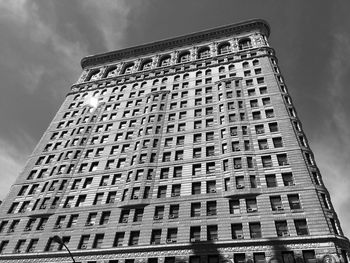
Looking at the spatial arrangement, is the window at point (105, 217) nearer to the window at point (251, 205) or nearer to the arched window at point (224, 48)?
the window at point (251, 205)

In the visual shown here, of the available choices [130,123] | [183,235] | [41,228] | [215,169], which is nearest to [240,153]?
[215,169]

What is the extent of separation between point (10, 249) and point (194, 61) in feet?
163

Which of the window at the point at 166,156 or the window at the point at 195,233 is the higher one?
the window at the point at 166,156

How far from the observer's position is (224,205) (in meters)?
35.1

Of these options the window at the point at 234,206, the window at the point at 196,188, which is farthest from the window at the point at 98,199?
the window at the point at 234,206

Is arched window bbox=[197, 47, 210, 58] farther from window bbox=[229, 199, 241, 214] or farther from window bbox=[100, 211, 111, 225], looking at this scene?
window bbox=[100, 211, 111, 225]

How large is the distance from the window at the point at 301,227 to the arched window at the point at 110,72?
57.6 meters

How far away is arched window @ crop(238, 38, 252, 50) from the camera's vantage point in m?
68.5

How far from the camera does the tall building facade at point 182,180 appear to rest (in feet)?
104

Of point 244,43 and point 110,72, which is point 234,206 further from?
point 110,72

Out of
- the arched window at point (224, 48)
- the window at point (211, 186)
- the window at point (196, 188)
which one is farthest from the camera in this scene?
the arched window at point (224, 48)

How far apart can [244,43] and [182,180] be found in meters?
44.6

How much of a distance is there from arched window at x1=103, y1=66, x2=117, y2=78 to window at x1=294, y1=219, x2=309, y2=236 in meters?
57.6

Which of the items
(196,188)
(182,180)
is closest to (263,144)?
(196,188)
